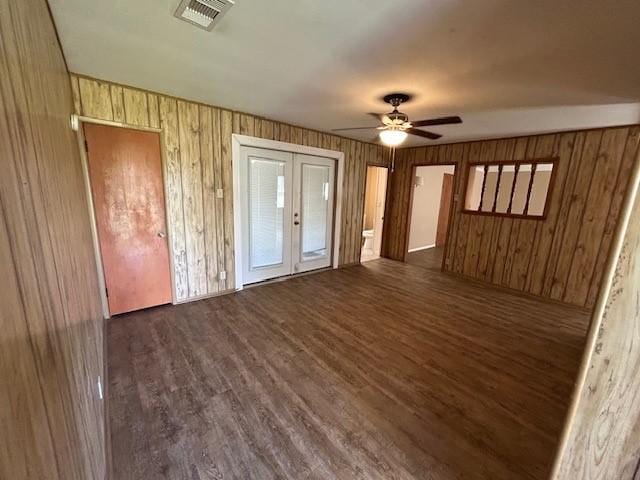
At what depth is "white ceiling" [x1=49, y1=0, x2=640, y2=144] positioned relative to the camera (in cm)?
147

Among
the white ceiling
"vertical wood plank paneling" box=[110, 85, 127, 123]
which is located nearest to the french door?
the white ceiling

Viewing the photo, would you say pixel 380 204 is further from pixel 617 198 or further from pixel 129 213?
pixel 129 213

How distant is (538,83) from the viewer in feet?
7.27

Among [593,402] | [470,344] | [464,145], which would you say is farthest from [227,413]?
[464,145]

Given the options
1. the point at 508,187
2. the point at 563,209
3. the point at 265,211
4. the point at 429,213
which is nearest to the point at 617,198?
the point at 563,209

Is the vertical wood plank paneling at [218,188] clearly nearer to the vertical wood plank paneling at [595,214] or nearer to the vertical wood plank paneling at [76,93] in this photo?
the vertical wood plank paneling at [76,93]

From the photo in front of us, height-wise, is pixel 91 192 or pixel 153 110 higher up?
pixel 153 110

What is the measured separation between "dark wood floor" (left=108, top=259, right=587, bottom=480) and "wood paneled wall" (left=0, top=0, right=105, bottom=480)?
0.69 metres

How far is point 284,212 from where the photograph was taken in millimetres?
4172

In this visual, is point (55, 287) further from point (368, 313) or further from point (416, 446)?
point (368, 313)

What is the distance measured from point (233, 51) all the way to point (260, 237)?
2.45 metres

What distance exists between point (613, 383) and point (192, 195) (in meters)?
3.56

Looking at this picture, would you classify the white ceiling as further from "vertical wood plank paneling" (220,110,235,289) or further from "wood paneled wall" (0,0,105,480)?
"wood paneled wall" (0,0,105,480)

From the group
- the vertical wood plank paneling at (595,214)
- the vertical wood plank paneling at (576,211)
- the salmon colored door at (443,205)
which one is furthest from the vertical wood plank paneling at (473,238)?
the salmon colored door at (443,205)
